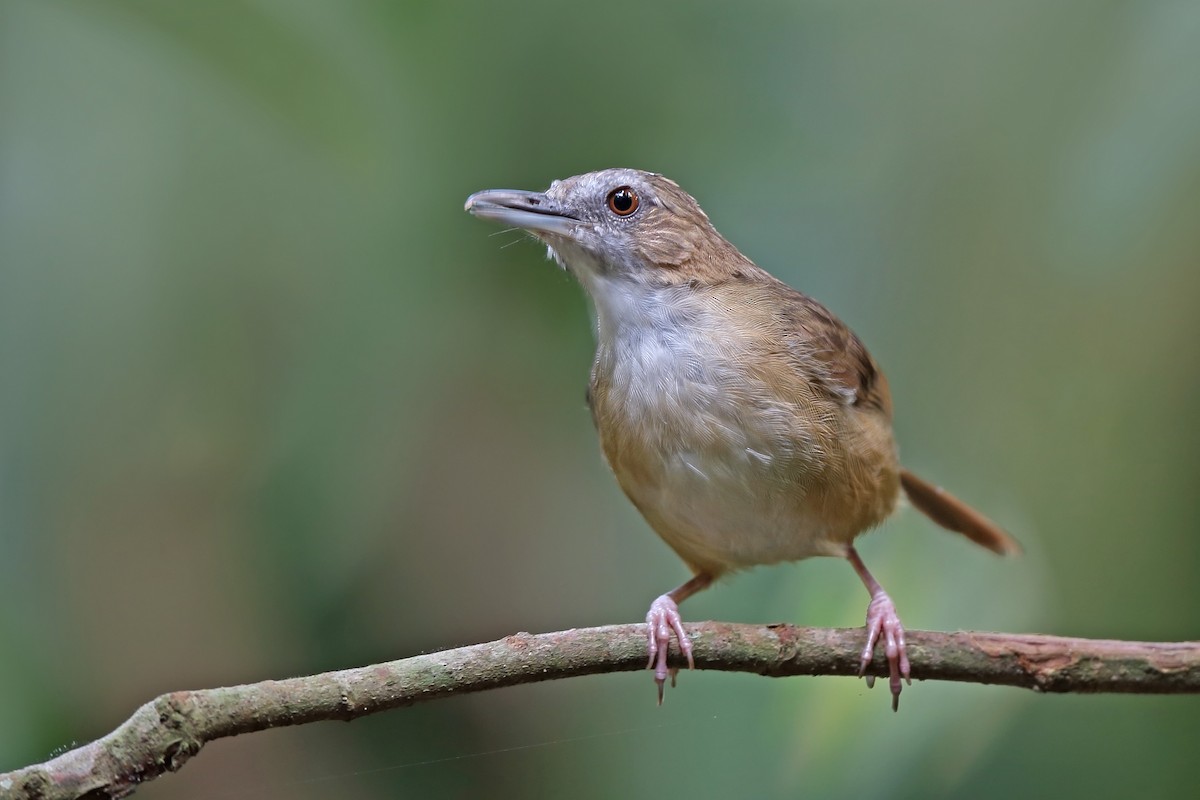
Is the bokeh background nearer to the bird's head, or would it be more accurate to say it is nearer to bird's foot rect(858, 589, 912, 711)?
bird's foot rect(858, 589, 912, 711)

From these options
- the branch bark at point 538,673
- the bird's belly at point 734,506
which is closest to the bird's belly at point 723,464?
the bird's belly at point 734,506

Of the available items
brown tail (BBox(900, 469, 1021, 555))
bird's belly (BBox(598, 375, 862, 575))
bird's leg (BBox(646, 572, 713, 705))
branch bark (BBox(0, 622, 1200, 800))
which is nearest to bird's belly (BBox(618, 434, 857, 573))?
bird's belly (BBox(598, 375, 862, 575))

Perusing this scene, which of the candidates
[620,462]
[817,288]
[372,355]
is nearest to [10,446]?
[372,355]

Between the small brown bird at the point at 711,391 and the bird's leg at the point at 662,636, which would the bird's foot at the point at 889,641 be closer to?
the small brown bird at the point at 711,391

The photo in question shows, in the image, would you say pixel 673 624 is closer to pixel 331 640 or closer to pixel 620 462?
pixel 620 462

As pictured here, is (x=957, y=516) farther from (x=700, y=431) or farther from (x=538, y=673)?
(x=538, y=673)

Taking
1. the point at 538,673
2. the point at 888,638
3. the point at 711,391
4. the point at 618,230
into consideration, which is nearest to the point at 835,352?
the point at 711,391

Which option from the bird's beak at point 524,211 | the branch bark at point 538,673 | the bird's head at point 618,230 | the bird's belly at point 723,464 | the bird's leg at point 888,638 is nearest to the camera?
the branch bark at point 538,673
